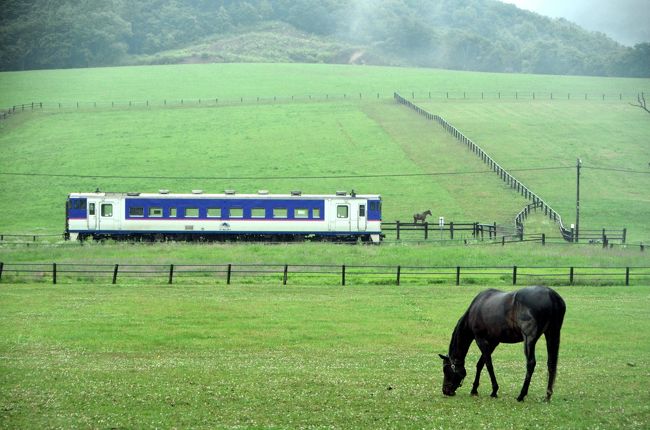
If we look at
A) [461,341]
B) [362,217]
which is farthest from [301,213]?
[461,341]

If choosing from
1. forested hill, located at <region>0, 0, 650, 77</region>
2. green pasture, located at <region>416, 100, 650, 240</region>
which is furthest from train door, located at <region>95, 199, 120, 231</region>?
forested hill, located at <region>0, 0, 650, 77</region>

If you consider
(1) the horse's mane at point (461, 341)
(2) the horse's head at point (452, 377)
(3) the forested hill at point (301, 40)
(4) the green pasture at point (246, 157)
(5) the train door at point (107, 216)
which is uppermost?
(3) the forested hill at point (301, 40)

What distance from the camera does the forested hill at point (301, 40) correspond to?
145m

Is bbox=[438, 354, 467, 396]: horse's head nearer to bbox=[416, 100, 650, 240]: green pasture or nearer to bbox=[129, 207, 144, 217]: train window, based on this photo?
bbox=[129, 207, 144, 217]: train window

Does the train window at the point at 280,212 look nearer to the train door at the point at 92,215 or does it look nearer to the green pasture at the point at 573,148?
the train door at the point at 92,215

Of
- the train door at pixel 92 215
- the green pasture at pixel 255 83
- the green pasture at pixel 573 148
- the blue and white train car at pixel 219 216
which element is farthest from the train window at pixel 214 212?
the green pasture at pixel 255 83

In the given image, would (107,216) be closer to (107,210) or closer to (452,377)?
(107,210)

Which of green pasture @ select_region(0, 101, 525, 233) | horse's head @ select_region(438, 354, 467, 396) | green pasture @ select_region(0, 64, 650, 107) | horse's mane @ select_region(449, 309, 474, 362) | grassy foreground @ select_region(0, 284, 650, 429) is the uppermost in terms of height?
green pasture @ select_region(0, 64, 650, 107)

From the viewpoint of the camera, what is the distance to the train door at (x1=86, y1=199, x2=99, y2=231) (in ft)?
166

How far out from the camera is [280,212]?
166ft

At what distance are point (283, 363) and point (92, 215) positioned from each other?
116 ft

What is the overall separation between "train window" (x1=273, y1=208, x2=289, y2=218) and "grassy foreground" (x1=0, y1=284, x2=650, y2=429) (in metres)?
20.6

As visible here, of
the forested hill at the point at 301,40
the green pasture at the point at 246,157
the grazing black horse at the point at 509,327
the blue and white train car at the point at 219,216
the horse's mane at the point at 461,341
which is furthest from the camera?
the forested hill at the point at 301,40

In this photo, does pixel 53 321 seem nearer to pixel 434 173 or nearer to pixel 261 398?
pixel 261 398
